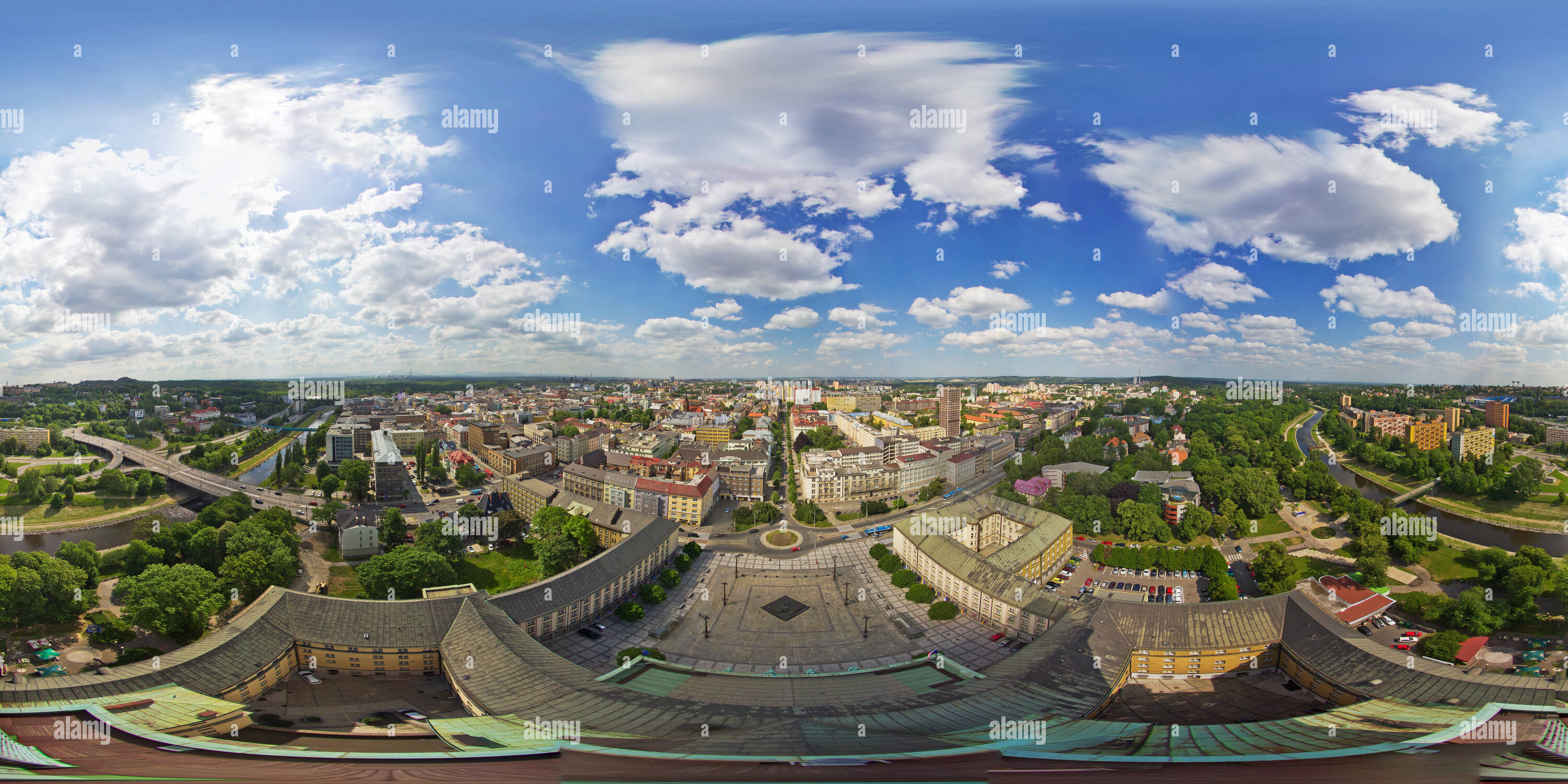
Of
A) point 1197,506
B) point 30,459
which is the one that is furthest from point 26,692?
point 1197,506

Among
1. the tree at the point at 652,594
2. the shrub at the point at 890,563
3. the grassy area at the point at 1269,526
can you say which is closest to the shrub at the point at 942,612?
the shrub at the point at 890,563

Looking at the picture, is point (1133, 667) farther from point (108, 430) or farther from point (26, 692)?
point (108, 430)

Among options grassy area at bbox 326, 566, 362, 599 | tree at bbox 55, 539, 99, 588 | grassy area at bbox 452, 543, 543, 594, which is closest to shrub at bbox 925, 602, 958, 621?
grassy area at bbox 452, 543, 543, 594

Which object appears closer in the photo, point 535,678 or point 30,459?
point 535,678

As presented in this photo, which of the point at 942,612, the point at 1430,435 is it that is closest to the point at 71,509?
the point at 942,612

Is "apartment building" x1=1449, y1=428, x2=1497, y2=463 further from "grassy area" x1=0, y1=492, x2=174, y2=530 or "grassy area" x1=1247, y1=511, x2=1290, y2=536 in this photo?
"grassy area" x1=0, y1=492, x2=174, y2=530
